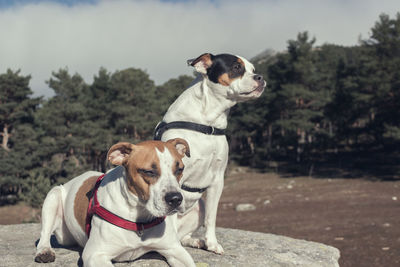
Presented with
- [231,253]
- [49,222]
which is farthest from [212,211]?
[49,222]

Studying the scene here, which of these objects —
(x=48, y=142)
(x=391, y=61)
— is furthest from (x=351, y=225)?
(x=48, y=142)

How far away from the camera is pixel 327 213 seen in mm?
25172

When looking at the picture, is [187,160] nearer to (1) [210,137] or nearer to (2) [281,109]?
(1) [210,137]

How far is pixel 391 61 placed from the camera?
3697cm

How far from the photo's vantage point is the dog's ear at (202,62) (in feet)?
17.6

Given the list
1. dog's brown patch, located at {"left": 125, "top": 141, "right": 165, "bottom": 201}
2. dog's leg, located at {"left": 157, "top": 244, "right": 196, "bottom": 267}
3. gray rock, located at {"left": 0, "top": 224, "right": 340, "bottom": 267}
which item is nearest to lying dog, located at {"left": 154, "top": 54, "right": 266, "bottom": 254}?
gray rock, located at {"left": 0, "top": 224, "right": 340, "bottom": 267}

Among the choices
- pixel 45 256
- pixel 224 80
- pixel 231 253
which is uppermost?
pixel 224 80

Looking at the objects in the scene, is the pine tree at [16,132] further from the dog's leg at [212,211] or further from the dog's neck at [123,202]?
the dog's neck at [123,202]

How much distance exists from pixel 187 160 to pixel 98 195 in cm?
124

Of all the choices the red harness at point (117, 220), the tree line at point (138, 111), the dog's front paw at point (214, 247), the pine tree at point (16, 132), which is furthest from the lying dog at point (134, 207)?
the pine tree at point (16, 132)

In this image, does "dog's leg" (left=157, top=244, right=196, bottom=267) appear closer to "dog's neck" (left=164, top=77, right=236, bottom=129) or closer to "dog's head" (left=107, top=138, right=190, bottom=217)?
"dog's head" (left=107, top=138, right=190, bottom=217)

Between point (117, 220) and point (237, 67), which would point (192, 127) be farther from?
point (117, 220)

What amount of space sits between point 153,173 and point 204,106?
170 centimetres

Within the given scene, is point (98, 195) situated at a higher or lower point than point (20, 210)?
higher
